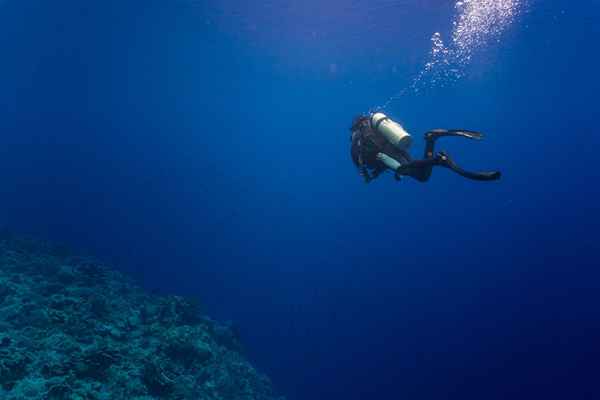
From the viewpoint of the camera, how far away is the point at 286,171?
184 m

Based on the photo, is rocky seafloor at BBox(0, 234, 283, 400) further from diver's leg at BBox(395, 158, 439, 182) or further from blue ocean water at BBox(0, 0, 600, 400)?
blue ocean water at BBox(0, 0, 600, 400)

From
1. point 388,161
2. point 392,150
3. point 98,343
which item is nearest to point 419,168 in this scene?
point 388,161

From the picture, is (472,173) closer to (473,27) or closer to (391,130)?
(391,130)

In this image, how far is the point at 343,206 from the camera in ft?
391

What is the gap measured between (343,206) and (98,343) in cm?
11178

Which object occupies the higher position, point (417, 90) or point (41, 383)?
point (417, 90)

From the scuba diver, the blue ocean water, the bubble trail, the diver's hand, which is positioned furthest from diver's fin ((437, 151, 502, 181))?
the blue ocean water

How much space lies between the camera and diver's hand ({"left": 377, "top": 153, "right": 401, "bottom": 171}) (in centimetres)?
496

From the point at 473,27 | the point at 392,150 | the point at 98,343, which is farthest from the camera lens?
the point at 473,27

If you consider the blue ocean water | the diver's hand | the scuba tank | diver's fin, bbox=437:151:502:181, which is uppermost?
the blue ocean water

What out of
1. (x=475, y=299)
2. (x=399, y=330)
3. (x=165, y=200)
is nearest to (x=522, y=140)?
(x=475, y=299)

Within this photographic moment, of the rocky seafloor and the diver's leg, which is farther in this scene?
the rocky seafloor

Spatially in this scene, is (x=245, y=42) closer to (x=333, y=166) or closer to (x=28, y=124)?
(x=28, y=124)

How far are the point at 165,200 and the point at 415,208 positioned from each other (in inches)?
3023
